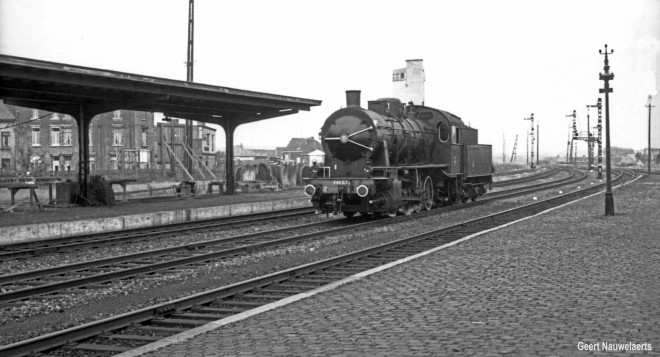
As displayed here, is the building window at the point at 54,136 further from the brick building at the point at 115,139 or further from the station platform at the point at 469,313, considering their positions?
the station platform at the point at 469,313

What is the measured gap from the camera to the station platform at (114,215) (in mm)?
16391

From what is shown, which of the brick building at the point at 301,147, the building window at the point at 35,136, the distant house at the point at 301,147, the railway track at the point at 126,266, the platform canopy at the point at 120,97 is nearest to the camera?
the railway track at the point at 126,266

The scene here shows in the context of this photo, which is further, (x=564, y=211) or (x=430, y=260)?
(x=564, y=211)

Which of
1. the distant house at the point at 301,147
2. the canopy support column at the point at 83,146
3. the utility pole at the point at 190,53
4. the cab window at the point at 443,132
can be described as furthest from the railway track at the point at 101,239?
the distant house at the point at 301,147

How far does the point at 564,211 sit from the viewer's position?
21.3 metres

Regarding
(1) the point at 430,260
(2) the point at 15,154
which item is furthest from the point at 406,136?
(2) the point at 15,154

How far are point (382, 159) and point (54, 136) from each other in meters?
49.2

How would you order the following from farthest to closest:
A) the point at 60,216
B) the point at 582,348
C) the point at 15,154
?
the point at 15,154 → the point at 60,216 → the point at 582,348

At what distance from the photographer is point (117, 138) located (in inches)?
2438

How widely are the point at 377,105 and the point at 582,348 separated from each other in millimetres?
15041

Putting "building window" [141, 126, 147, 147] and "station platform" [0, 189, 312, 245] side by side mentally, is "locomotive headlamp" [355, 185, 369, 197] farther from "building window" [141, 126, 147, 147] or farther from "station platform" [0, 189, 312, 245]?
"building window" [141, 126, 147, 147]

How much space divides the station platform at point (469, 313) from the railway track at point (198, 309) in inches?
15.3

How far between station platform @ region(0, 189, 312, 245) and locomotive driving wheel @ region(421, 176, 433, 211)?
6292mm

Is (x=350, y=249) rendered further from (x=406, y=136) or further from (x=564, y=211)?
(x=564, y=211)
